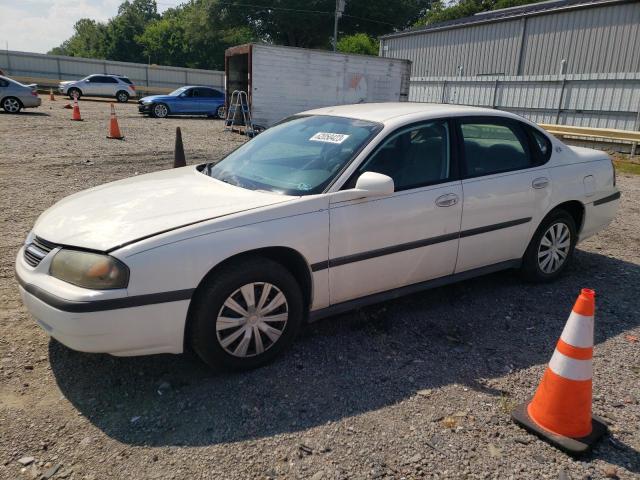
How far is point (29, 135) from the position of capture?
13.5 metres

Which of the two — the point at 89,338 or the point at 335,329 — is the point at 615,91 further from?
the point at 89,338

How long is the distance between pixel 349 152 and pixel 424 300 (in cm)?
155

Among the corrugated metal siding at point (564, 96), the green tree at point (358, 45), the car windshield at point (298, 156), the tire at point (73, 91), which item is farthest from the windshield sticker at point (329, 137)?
the green tree at point (358, 45)

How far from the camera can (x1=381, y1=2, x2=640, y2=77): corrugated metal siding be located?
17.3 m

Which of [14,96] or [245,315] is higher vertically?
[14,96]

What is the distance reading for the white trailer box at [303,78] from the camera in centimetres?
1530

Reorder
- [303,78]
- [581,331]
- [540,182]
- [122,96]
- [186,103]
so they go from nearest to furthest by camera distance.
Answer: [581,331], [540,182], [303,78], [186,103], [122,96]

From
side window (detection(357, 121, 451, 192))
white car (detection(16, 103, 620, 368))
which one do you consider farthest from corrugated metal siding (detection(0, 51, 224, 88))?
side window (detection(357, 121, 451, 192))

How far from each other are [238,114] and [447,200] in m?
15.0

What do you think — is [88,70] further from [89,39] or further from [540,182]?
[89,39]

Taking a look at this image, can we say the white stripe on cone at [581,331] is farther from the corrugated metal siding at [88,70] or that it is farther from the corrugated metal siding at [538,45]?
the corrugated metal siding at [88,70]

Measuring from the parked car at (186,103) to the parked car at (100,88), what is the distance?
370 inches

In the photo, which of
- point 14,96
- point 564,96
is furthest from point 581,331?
point 14,96

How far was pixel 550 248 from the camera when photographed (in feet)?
15.4
